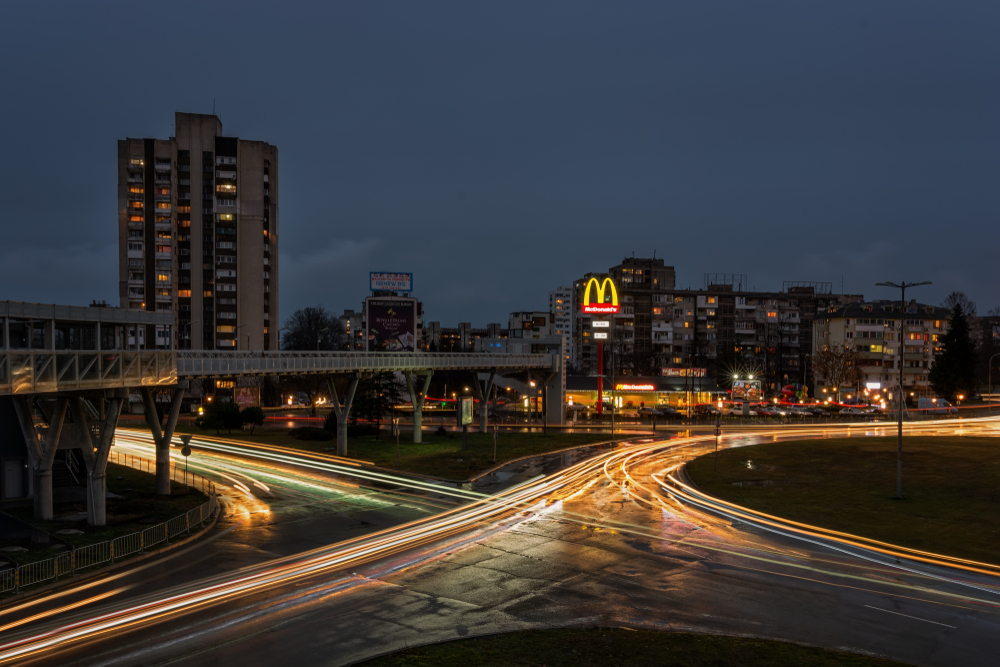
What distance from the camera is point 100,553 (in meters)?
24.0

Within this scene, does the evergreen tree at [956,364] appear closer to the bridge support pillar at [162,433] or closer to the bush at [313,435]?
the bush at [313,435]

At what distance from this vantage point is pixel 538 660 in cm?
Answer: 1454

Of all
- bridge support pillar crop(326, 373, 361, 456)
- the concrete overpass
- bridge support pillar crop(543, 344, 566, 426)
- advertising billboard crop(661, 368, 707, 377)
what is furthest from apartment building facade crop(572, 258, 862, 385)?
the concrete overpass

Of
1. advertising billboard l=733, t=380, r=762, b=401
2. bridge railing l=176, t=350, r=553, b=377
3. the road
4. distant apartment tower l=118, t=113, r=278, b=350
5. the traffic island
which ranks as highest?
distant apartment tower l=118, t=113, r=278, b=350

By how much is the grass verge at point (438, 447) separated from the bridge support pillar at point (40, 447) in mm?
20801

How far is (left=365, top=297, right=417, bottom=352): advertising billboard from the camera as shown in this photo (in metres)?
79.6

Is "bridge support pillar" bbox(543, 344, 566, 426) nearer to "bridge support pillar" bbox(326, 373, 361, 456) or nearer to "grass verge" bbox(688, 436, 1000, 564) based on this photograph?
"grass verge" bbox(688, 436, 1000, 564)

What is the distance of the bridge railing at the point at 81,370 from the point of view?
76.5 feet

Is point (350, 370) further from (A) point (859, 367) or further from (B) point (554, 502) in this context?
(A) point (859, 367)

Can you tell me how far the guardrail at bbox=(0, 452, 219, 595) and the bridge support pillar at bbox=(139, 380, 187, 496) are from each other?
13.8 ft

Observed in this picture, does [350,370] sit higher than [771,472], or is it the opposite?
[350,370]

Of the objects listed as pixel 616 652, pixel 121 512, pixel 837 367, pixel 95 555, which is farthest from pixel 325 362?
pixel 837 367

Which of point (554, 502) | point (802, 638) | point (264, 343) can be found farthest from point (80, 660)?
point (264, 343)

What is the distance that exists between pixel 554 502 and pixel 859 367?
4032 inches
